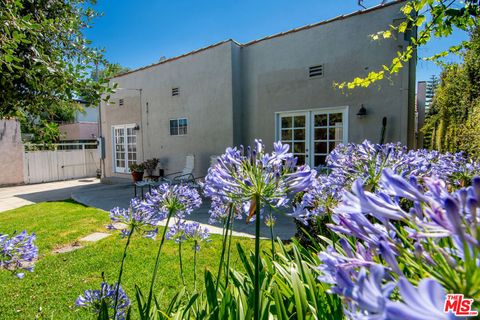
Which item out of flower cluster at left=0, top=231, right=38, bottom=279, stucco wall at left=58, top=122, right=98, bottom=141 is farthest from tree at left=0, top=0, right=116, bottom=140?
stucco wall at left=58, top=122, right=98, bottom=141

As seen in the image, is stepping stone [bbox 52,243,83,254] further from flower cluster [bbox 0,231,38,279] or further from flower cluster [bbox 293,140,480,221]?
flower cluster [bbox 293,140,480,221]

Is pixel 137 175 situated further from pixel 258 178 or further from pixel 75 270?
pixel 258 178

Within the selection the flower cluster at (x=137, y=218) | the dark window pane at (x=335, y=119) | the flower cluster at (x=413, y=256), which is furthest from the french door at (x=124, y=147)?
the flower cluster at (x=413, y=256)

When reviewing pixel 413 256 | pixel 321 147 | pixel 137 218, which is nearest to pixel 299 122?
pixel 321 147

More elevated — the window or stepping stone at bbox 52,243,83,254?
the window

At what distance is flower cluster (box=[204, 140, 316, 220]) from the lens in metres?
1.06

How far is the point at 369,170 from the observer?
1.49m

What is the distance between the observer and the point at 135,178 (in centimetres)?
1054

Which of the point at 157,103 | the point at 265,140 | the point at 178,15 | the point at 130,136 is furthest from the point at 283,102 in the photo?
the point at 130,136

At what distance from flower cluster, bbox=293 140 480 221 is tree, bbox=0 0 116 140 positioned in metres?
2.05

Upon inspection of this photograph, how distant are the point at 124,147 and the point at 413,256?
1305 centimetres

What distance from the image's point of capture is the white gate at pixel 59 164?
13.8m

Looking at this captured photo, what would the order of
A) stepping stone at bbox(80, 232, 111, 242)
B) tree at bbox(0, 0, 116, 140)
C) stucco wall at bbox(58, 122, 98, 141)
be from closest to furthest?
tree at bbox(0, 0, 116, 140) < stepping stone at bbox(80, 232, 111, 242) < stucco wall at bbox(58, 122, 98, 141)

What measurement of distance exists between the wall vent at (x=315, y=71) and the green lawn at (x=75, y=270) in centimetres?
468
